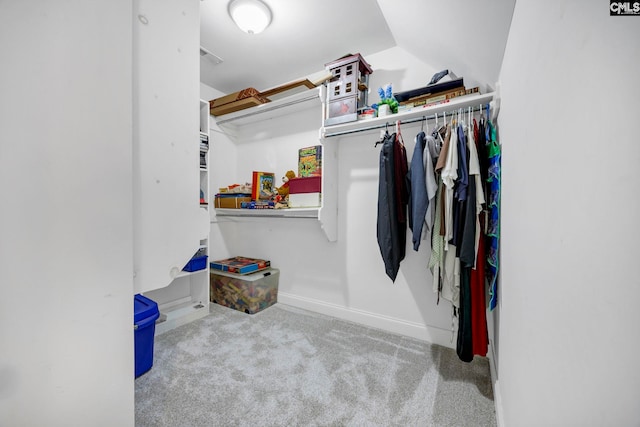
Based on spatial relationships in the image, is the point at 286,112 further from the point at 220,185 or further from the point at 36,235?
the point at 36,235

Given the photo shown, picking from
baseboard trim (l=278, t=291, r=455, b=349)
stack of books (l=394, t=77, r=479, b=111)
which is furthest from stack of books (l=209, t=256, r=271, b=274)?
stack of books (l=394, t=77, r=479, b=111)

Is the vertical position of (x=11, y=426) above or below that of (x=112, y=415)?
above

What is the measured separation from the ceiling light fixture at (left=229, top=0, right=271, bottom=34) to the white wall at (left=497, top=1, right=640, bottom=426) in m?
1.46

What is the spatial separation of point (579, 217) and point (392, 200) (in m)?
1.29

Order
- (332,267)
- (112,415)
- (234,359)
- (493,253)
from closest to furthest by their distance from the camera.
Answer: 1. (112,415)
2. (493,253)
3. (234,359)
4. (332,267)

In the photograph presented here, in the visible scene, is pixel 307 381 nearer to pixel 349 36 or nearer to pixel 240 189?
pixel 240 189

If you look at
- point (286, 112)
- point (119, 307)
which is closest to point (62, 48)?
point (119, 307)

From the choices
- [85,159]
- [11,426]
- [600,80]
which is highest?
[600,80]

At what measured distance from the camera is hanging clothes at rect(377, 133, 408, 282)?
174 cm

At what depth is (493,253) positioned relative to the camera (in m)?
1.32

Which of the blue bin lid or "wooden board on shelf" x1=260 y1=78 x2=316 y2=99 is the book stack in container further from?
"wooden board on shelf" x1=260 y1=78 x2=316 y2=99

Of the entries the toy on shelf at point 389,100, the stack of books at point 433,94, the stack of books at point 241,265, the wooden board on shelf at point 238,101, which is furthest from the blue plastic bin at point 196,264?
the stack of books at point 433,94

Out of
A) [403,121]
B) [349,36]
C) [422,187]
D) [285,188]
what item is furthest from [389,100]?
[285,188]

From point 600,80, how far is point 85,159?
99 centimetres
